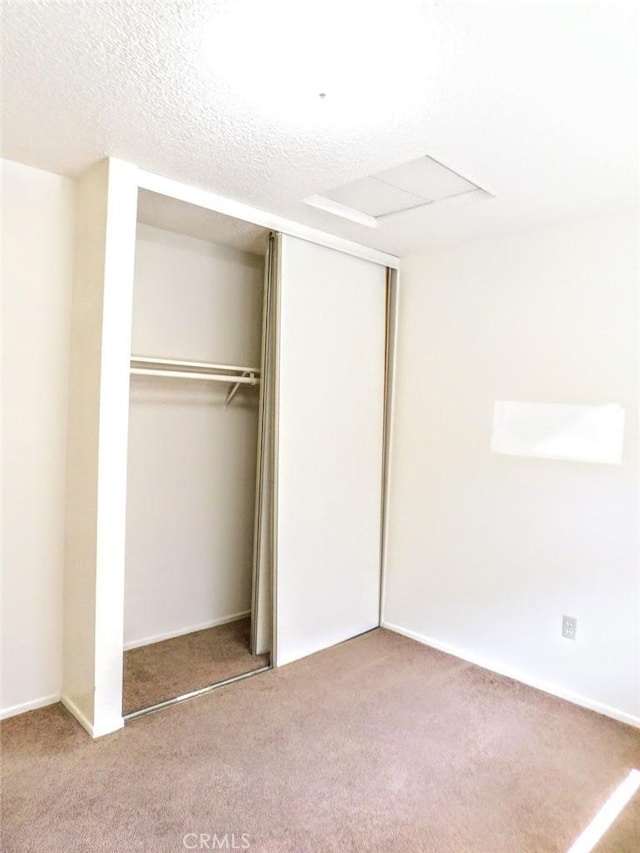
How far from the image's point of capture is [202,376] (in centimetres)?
302

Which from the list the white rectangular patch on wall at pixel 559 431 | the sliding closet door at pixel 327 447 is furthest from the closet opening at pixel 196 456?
the white rectangular patch on wall at pixel 559 431

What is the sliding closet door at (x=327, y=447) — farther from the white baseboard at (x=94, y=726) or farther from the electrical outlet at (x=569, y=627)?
the electrical outlet at (x=569, y=627)

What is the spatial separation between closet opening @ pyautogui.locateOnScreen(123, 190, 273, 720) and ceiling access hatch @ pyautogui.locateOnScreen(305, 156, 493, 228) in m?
0.48

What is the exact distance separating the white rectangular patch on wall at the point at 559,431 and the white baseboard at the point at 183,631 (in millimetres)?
1982

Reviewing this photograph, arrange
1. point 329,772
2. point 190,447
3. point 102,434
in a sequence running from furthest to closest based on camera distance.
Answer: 1. point 190,447
2. point 102,434
3. point 329,772

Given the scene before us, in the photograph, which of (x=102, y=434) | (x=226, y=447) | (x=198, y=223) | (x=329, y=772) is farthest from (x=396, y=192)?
(x=329, y=772)

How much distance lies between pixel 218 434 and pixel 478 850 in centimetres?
243

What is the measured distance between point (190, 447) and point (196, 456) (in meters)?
0.07

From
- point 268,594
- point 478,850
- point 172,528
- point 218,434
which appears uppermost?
point 218,434

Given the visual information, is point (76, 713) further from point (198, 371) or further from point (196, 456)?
point (198, 371)

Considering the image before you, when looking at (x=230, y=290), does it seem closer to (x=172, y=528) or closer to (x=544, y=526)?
(x=172, y=528)

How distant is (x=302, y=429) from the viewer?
120 inches

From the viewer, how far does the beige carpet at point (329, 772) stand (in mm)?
1790

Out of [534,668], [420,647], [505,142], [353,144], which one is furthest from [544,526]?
[353,144]
